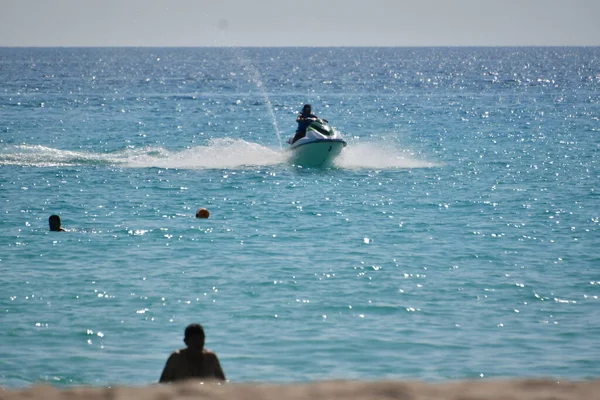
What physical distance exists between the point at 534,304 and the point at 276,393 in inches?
291

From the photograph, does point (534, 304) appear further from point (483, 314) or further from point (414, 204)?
point (414, 204)

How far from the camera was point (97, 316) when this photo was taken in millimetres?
12734

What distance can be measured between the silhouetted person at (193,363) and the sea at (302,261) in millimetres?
1866

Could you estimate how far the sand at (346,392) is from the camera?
660 cm

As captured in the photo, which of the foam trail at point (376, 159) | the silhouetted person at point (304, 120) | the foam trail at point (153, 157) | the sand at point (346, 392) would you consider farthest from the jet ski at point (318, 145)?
the sand at point (346, 392)

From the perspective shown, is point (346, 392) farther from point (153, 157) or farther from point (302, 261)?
point (153, 157)

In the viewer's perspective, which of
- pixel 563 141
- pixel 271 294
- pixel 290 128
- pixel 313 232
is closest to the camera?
pixel 271 294

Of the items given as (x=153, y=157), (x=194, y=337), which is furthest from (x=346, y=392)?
(x=153, y=157)

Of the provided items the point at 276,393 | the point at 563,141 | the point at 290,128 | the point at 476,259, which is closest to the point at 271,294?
the point at 476,259

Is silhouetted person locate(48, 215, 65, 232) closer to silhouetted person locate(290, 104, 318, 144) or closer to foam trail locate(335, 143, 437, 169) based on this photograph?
silhouetted person locate(290, 104, 318, 144)

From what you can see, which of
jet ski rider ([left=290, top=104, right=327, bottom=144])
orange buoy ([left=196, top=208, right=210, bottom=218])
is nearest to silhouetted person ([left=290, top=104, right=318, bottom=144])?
jet ski rider ([left=290, top=104, right=327, bottom=144])

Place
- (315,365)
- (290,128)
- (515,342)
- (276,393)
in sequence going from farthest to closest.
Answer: (290,128) < (515,342) < (315,365) < (276,393)

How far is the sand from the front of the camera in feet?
21.6

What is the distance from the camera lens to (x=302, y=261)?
16.1 metres
